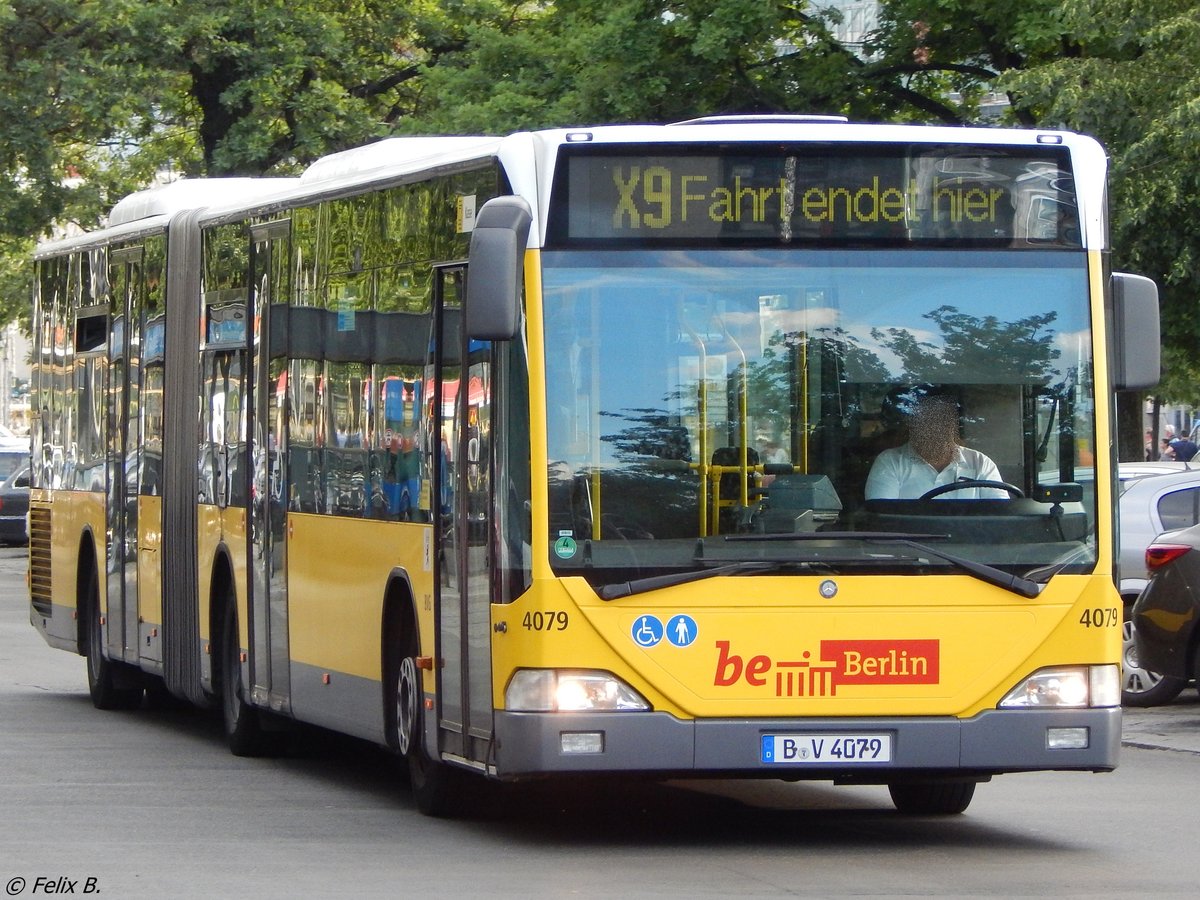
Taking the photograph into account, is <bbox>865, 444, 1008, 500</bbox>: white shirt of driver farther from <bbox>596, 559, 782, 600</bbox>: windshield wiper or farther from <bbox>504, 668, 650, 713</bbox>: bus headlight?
<bbox>504, 668, 650, 713</bbox>: bus headlight

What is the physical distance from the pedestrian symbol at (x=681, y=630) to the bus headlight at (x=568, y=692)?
0.24 meters

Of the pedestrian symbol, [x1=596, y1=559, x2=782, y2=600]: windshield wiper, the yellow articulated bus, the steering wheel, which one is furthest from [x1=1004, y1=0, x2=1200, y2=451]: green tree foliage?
the pedestrian symbol

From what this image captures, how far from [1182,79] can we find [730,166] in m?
13.4

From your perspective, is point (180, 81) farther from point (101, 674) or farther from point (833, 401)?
point (833, 401)

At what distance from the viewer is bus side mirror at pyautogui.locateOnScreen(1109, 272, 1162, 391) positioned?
9656 millimetres

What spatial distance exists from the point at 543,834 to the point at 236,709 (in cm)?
406

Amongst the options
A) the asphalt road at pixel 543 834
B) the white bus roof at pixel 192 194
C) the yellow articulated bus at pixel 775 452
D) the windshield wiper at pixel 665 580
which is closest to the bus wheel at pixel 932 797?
the asphalt road at pixel 543 834

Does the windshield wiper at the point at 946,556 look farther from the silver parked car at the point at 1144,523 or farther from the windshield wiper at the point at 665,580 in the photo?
the silver parked car at the point at 1144,523

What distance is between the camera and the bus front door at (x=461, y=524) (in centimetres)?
946

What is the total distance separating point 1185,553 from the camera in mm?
15148

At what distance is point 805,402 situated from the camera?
9305 mm

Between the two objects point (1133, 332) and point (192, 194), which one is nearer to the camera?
point (1133, 332)

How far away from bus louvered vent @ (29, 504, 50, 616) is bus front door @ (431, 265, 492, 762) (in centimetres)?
863


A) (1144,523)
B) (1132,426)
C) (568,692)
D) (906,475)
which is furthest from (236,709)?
(1132,426)
